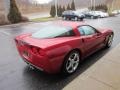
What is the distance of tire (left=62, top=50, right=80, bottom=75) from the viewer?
14.1 ft

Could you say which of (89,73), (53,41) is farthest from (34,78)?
(89,73)

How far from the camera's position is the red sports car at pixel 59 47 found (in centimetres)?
390

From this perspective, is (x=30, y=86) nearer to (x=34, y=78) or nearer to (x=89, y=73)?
(x=34, y=78)

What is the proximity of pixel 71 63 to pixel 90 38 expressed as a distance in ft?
3.98

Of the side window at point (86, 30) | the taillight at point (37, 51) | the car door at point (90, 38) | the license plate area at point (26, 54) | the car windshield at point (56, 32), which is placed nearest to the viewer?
the taillight at point (37, 51)

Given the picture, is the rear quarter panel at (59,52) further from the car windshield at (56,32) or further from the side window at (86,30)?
the side window at (86,30)

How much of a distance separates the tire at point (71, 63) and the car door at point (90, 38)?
53cm

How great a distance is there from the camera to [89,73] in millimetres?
4320

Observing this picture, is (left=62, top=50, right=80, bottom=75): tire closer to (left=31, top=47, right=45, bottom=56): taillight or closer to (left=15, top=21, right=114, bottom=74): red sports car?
(left=15, top=21, right=114, bottom=74): red sports car

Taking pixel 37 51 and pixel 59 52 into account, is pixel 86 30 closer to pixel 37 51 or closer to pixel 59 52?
pixel 59 52

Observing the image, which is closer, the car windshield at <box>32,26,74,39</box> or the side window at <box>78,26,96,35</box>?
the car windshield at <box>32,26,74,39</box>

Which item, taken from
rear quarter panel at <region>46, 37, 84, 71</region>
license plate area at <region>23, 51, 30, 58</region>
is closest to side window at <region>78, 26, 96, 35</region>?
rear quarter panel at <region>46, 37, 84, 71</region>

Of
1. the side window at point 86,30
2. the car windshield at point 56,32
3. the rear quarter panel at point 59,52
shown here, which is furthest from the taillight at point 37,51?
the side window at point 86,30

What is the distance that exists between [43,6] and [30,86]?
64.7 m
